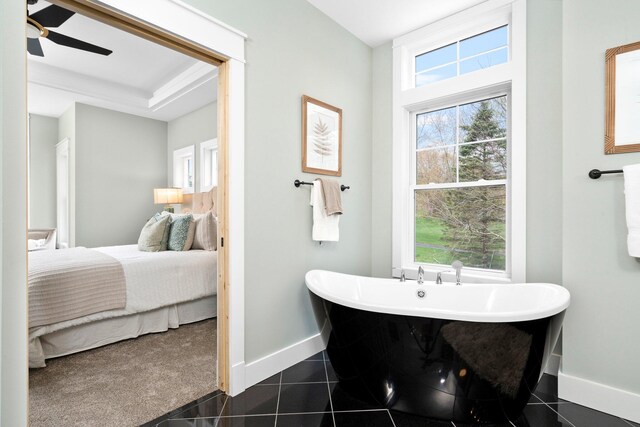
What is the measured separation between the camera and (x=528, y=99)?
226 cm

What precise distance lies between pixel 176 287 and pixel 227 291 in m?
1.37

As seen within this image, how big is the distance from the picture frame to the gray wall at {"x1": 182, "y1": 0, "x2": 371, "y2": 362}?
5.63 ft

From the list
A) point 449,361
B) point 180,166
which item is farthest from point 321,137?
point 180,166

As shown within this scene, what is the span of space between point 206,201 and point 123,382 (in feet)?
8.12

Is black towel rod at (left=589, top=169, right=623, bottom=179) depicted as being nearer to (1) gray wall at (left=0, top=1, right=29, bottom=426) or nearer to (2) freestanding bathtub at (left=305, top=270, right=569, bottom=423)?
(2) freestanding bathtub at (left=305, top=270, right=569, bottom=423)

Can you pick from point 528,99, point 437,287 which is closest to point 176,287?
point 437,287

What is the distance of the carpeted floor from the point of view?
1.76m

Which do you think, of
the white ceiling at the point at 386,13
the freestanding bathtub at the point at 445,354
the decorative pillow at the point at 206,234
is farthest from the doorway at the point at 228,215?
the decorative pillow at the point at 206,234

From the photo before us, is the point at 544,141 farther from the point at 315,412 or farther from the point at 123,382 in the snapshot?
the point at 123,382

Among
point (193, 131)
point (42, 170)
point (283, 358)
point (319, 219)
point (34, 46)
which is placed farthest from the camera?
point (42, 170)

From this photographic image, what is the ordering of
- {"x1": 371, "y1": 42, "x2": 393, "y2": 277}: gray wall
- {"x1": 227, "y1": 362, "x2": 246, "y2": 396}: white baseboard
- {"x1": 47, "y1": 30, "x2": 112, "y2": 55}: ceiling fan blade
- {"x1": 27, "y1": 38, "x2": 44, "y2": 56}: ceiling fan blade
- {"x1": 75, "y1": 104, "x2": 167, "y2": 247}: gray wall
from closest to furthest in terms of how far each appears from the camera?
1. {"x1": 227, "y1": 362, "x2": 246, "y2": 396}: white baseboard
2. {"x1": 47, "y1": 30, "x2": 112, "y2": 55}: ceiling fan blade
3. {"x1": 27, "y1": 38, "x2": 44, "y2": 56}: ceiling fan blade
4. {"x1": 371, "y1": 42, "x2": 393, "y2": 277}: gray wall
5. {"x1": 75, "y1": 104, "x2": 167, "y2": 247}: gray wall

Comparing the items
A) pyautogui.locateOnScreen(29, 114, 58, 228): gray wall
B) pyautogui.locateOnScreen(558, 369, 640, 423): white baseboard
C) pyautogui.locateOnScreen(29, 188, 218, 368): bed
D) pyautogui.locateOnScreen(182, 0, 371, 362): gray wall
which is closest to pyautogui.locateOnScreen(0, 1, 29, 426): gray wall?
pyautogui.locateOnScreen(182, 0, 371, 362): gray wall

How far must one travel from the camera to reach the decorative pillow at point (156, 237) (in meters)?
3.50

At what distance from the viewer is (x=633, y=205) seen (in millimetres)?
1650
